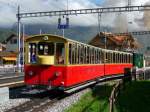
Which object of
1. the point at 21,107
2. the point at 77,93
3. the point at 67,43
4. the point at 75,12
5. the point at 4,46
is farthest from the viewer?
the point at 4,46

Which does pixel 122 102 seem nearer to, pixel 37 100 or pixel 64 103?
pixel 64 103

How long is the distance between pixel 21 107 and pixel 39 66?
3697mm

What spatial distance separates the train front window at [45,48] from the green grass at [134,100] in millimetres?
3987

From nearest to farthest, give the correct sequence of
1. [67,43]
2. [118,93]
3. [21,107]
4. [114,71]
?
1. [21,107]
2. [67,43]
3. [118,93]
4. [114,71]

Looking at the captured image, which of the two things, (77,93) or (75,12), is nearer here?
(77,93)

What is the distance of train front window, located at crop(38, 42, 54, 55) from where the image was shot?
69.2ft

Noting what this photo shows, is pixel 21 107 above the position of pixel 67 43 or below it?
below

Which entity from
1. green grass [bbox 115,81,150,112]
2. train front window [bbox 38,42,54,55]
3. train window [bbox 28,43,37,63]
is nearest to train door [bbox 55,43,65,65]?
train front window [bbox 38,42,54,55]

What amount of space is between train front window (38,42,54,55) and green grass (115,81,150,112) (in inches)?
157

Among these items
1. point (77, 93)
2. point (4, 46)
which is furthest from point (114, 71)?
point (4, 46)

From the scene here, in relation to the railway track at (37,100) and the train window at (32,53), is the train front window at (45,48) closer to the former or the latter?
the train window at (32,53)

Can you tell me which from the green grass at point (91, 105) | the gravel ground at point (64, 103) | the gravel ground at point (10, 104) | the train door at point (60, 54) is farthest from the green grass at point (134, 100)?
the gravel ground at point (10, 104)

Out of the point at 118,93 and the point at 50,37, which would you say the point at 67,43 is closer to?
the point at 50,37

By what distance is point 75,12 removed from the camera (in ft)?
168
